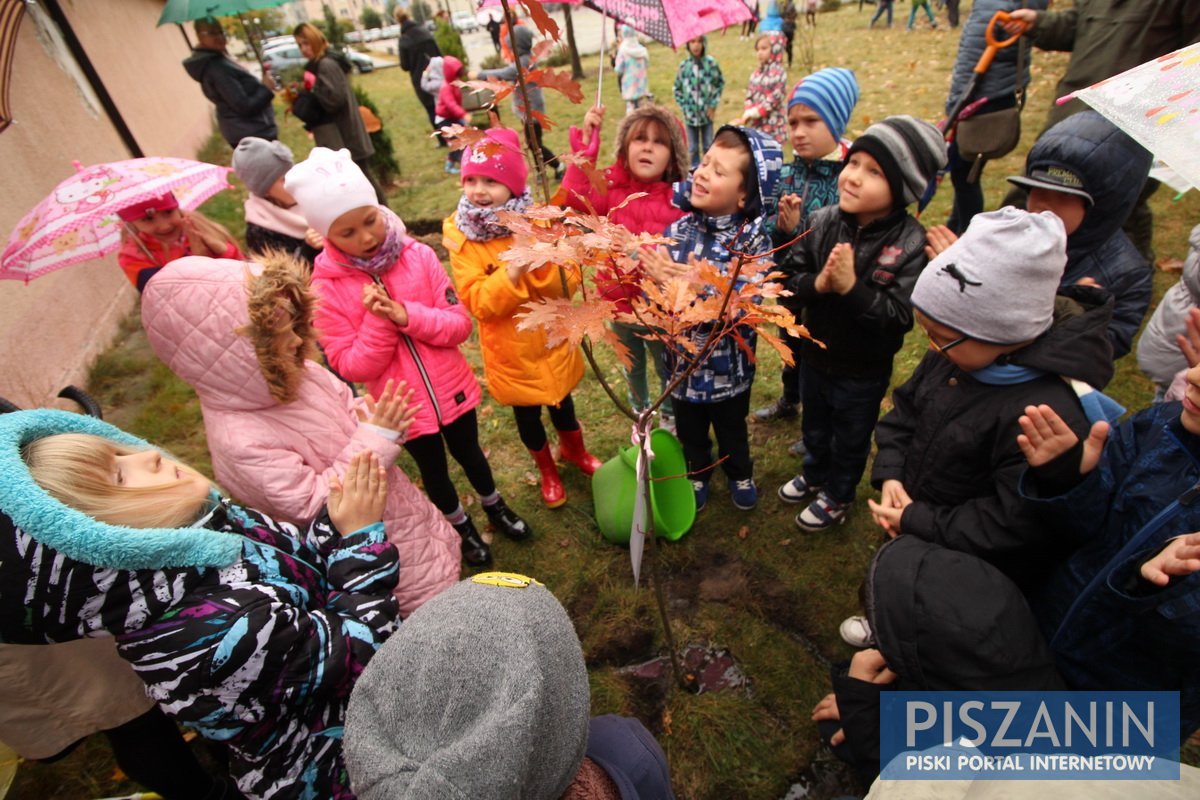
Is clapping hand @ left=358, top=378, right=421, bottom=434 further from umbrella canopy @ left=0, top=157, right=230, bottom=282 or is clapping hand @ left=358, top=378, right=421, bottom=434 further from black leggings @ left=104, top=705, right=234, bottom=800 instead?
umbrella canopy @ left=0, top=157, right=230, bottom=282

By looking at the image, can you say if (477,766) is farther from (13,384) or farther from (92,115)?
(92,115)

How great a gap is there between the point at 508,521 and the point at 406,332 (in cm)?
122

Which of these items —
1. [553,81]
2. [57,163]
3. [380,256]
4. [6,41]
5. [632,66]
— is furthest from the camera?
[632,66]

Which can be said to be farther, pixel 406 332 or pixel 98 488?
pixel 406 332

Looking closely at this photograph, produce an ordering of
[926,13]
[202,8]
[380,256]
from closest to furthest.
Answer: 1. [380,256]
2. [202,8]
3. [926,13]

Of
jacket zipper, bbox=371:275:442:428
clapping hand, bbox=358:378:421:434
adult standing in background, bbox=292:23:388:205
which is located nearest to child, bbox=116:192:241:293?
jacket zipper, bbox=371:275:442:428

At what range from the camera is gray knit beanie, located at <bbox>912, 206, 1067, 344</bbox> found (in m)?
1.57

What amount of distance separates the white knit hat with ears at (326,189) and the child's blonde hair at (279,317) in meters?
0.33

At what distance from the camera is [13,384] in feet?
13.3

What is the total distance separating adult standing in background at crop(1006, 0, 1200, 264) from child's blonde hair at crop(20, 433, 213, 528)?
3575 mm

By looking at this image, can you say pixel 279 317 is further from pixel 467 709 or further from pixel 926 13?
pixel 926 13

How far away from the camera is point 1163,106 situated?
1.34m

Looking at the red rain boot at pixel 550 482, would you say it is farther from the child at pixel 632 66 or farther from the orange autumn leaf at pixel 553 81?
the child at pixel 632 66

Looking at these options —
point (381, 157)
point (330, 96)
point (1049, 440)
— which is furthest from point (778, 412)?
point (381, 157)
